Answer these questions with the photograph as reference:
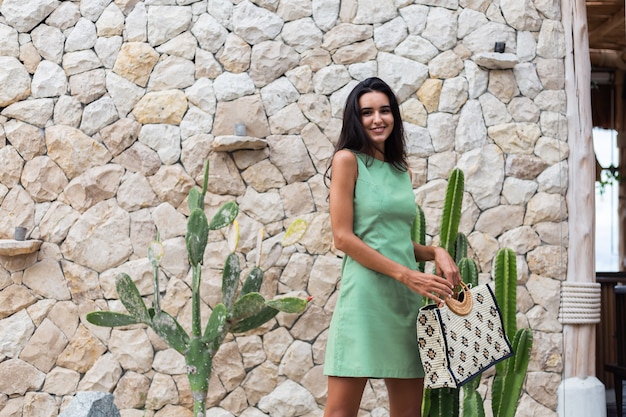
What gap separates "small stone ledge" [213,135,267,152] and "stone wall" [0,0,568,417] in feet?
0.03

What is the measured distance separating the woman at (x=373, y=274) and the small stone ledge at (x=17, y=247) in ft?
7.20

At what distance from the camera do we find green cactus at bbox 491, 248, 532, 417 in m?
2.27

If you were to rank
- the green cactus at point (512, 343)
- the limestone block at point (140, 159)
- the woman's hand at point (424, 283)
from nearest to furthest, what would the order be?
the woman's hand at point (424, 283) < the green cactus at point (512, 343) < the limestone block at point (140, 159)

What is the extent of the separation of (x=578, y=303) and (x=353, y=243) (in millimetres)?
2246

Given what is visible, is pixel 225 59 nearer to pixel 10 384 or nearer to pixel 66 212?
pixel 66 212

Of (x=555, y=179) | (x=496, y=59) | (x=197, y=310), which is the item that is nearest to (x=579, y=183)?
(x=555, y=179)

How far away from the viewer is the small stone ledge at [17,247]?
341 cm

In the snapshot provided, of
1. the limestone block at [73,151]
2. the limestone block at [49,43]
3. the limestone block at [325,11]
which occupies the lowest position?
the limestone block at [73,151]

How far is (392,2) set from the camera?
3740 mm

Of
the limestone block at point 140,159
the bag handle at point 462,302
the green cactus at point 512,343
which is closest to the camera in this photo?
the bag handle at point 462,302

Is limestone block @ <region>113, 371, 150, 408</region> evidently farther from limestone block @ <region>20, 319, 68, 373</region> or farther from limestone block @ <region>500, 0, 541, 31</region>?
limestone block @ <region>500, 0, 541, 31</region>

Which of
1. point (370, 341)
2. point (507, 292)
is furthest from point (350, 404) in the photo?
point (507, 292)

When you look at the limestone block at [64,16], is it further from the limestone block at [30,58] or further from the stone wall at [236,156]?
the limestone block at [30,58]

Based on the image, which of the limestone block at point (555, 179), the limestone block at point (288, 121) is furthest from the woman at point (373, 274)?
the limestone block at point (555, 179)
